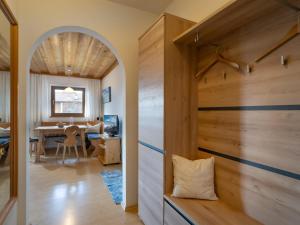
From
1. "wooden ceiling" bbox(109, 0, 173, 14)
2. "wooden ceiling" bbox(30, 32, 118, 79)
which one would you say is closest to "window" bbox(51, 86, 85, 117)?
"wooden ceiling" bbox(30, 32, 118, 79)

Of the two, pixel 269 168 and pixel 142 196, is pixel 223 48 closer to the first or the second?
pixel 269 168

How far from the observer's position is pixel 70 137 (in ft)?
14.8

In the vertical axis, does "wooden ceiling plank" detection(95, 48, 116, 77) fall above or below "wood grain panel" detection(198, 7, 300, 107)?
above

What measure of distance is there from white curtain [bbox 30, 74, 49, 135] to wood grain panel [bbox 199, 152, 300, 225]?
20.3ft

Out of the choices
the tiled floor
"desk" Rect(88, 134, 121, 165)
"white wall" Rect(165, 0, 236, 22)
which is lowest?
the tiled floor

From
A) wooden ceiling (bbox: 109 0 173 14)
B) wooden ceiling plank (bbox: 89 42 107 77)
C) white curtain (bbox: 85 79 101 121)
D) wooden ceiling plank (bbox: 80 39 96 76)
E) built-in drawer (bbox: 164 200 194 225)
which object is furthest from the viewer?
white curtain (bbox: 85 79 101 121)

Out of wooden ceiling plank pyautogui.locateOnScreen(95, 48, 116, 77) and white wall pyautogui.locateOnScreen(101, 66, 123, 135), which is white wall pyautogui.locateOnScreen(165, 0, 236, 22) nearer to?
wooden ceiling plank pyautogui.locateOnScreen(95, 48, 116, 77)

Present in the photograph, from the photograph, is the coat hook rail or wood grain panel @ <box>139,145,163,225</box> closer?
the coat hook rail

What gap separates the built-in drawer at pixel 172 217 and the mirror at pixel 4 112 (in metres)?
1.35

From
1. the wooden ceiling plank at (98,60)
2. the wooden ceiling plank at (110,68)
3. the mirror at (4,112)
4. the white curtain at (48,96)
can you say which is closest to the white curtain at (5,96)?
the mirror at (4,112)

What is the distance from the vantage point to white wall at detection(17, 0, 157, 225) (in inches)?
69.7

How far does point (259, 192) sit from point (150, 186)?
100 centimetres

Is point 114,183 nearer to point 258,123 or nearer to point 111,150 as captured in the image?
point 111,150

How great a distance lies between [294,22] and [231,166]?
1058 millimetres
